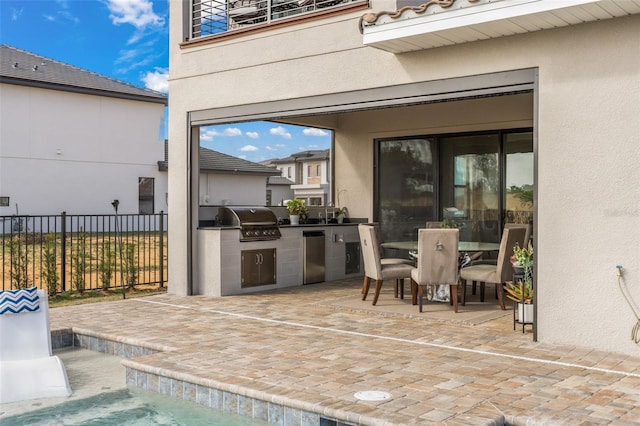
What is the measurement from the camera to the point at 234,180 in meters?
27.6

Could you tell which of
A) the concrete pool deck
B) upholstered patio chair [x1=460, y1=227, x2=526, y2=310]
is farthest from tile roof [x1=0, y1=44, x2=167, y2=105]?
upholstered patio chair [x1=460, y1=227, x2=526, y2=310]

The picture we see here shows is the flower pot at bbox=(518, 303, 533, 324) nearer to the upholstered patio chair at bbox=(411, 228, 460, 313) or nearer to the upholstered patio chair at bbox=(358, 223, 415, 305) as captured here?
the upholstered patio chair at bbox=(411, 228, 460, 313)

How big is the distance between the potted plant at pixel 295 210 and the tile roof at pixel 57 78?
50.0ft

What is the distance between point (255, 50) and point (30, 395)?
5276 millimetres

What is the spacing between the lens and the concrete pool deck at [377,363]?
13.2 feet

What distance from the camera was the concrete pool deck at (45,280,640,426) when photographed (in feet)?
13.2

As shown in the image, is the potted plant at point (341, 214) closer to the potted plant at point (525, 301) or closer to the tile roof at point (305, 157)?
the potted plant at point (525, 301)

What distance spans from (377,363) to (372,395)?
3.11 ft

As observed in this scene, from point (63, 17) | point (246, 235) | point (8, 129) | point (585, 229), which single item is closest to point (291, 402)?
point (585, 229)

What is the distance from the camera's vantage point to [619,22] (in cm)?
552

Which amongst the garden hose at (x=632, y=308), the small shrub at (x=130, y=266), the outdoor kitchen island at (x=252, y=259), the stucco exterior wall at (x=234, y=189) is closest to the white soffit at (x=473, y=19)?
the garden hose at (x=632, y=308)

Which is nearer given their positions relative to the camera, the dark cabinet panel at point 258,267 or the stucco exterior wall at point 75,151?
the dark cabinet panel at point 258,267

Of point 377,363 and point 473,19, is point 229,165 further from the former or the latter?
point 377,363

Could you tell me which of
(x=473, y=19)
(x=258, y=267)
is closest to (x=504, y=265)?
(x=473, y=19)
